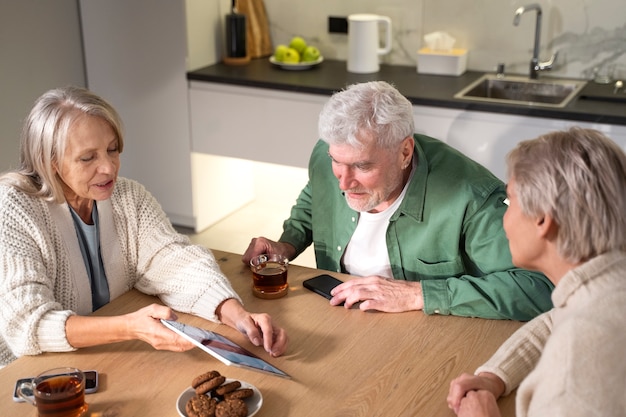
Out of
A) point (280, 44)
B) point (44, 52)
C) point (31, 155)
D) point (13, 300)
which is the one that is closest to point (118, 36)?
point (44, 52)

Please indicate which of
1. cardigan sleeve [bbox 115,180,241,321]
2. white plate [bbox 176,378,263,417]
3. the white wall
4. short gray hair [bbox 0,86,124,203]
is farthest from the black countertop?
white plate [bbox 176,378,263,417]

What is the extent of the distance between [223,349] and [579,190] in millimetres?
769

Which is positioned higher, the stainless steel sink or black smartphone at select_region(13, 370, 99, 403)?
the stainless steel sink

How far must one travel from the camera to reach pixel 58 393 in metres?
1.48

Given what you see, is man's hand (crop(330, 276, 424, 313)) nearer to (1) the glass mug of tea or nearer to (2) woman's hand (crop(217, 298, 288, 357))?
(2) woman's hand (crop(217, 298, 288, 357))

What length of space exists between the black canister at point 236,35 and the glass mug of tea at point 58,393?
9.40 ft

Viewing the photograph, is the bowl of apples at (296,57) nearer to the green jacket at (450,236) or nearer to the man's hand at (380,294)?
the green jacket at (450,236)

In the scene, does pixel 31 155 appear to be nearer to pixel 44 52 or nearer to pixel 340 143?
pixel 340 143

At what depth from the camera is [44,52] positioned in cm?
402

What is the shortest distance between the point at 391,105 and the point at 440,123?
1452 millimetres

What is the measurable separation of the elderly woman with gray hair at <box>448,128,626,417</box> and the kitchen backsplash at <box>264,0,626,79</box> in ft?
8.32

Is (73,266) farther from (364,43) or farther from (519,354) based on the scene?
(364,43)

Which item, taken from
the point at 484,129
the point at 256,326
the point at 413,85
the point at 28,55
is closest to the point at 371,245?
the point at 256,326

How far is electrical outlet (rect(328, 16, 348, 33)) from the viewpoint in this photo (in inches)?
164
